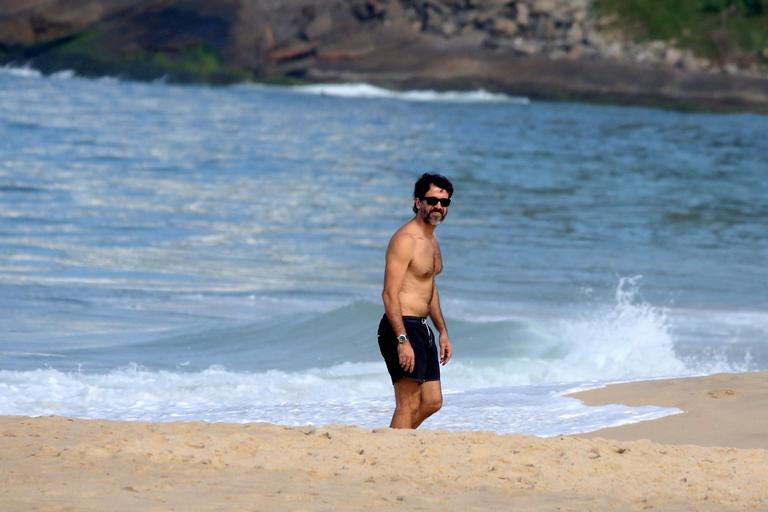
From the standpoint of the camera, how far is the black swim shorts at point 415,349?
6355 millimetres

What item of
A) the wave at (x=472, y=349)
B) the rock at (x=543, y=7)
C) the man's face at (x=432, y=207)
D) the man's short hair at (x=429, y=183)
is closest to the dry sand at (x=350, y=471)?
the man's face at (x=432, y=207)

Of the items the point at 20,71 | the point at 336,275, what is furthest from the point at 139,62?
the point at 336,275

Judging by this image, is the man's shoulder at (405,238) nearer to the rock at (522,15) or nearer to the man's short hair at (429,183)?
the man's short hair at (429,183)

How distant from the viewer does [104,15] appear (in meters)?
76.6

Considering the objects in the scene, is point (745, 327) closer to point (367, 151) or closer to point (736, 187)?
point (736, 187)

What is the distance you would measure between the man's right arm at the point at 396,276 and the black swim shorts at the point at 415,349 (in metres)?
0.05

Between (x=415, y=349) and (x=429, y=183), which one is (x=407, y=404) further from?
(x=429, y=183)

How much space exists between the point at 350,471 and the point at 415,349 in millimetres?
786

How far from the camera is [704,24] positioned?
76.6 meters

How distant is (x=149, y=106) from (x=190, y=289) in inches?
1312

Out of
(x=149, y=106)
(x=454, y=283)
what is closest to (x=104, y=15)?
(x=149, y=106)

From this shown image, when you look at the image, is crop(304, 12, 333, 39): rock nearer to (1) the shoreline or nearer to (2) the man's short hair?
(1) the shoreline

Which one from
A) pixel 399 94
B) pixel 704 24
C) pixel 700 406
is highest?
pixel 704 24

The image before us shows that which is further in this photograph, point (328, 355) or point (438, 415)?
point (328, 355)
